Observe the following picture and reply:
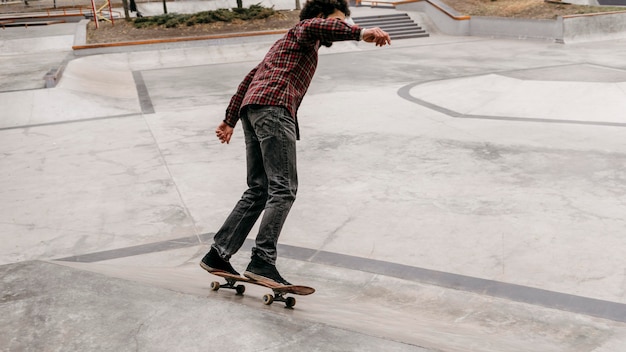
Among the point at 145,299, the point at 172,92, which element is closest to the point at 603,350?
the point at 145,299

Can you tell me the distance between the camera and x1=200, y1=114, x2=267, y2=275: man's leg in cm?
401

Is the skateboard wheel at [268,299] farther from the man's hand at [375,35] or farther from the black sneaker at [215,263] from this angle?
the man's hand at [375,35]

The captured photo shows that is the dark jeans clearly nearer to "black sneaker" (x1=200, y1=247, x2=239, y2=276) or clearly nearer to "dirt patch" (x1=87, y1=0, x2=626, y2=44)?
"black sneaker" (x1=200, y1=247, x2=239, y2=276)

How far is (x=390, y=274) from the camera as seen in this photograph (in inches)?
205

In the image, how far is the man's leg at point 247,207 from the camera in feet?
13.2

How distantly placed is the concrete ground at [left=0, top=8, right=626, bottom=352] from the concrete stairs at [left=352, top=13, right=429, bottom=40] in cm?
1099

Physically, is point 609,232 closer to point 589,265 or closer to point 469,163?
point 589,265

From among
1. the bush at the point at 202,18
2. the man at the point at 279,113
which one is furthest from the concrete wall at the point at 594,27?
the man at the point at 279,113

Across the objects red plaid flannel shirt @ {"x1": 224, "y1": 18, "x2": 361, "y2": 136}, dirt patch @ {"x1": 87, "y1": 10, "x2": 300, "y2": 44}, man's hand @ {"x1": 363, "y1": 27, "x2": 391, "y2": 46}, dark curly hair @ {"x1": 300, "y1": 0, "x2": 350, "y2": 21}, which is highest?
dark curly hair @ {"x1": 300, "y1": 0, "x2": 350, "y2": 21}

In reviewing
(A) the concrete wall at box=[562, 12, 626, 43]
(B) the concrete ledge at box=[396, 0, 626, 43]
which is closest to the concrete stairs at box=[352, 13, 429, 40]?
(B) the concrete ledge at box=[396, 0, 626, 43]

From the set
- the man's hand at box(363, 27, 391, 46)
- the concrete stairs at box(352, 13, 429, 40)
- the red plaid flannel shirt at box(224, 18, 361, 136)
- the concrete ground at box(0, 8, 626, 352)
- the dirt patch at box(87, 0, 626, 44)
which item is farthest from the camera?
the concrete stairs at box(352, 13, 429, 40)

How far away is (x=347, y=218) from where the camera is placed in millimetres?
6512

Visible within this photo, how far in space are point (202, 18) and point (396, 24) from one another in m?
8.21

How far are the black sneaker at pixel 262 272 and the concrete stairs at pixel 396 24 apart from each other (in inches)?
866
